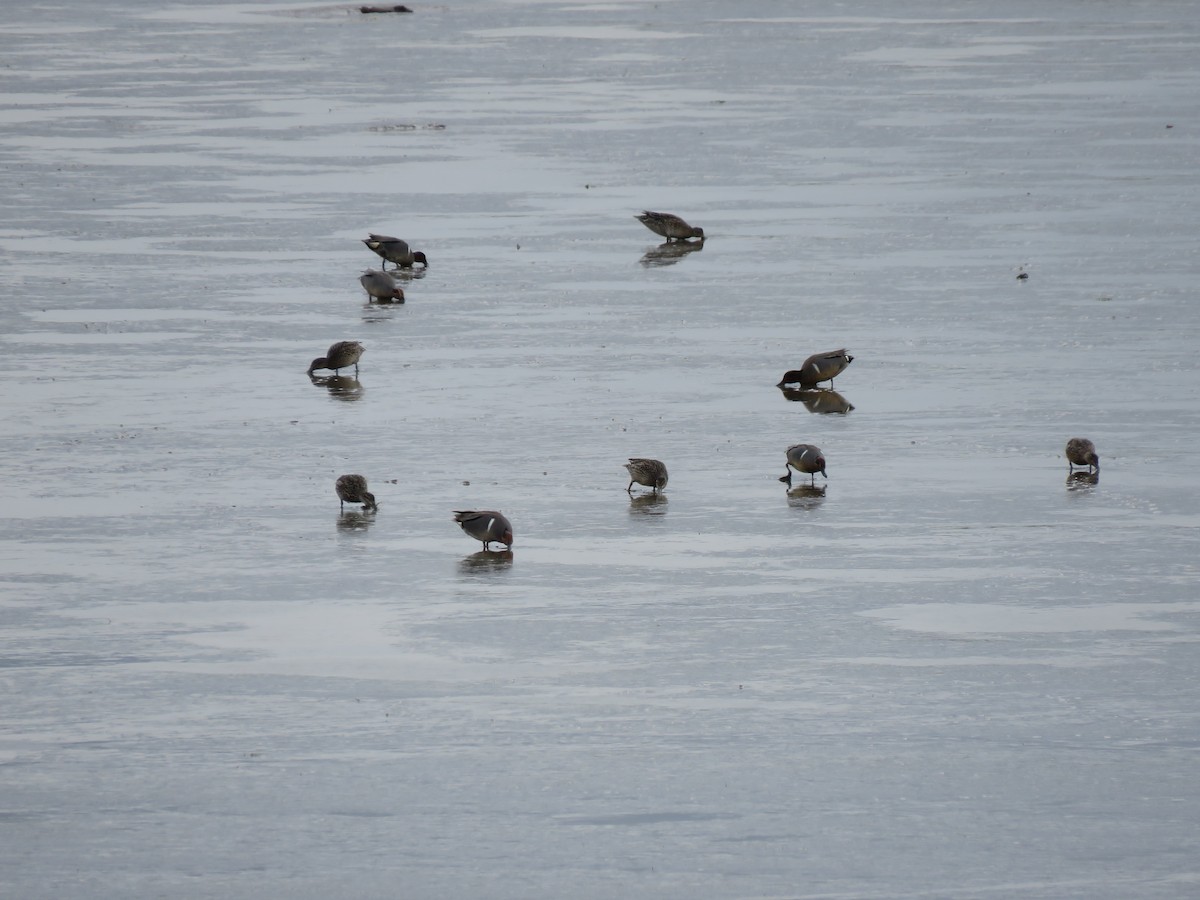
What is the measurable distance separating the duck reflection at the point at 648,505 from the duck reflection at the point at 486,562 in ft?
3.17

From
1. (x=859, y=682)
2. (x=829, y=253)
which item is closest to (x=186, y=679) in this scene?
(x=859, y=682)

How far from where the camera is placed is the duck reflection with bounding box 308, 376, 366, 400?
1410 centimetres

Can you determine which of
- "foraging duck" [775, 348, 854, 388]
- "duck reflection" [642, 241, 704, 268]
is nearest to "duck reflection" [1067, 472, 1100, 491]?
"foraging duck" [775, 348, 854, 388]

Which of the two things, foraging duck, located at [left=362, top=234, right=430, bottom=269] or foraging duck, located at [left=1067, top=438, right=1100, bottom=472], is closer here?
foraging duck, located at [left=1067, top=438, right=1100, bottom=472]

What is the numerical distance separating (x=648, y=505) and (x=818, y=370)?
307cm

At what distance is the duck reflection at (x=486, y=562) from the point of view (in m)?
10.1

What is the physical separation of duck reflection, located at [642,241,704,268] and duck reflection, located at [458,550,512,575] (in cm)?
887

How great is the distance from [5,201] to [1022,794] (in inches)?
685

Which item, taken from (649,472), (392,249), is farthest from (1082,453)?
(392,249)

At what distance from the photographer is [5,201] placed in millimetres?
22656

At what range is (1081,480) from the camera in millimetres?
11609

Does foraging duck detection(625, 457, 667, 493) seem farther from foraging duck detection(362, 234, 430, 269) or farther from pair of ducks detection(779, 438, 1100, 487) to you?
foraging duck detection(362, 234, 430, 269)

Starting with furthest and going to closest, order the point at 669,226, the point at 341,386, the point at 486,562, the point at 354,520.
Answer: the point at 669,226
the point at 341,386
the point at 354,520
the point at 486,562

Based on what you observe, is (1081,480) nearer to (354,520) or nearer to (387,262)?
(354,520)
